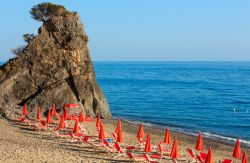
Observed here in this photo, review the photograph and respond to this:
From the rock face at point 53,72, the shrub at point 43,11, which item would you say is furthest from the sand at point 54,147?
the shrub at point 43,11

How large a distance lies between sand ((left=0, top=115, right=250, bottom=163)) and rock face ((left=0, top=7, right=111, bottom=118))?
10.2 ft

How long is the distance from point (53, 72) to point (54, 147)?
11679mm

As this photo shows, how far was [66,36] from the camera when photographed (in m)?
31.9

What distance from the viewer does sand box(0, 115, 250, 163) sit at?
1764cm

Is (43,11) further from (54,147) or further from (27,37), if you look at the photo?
(54,147)

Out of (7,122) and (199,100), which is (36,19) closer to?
(7,122)

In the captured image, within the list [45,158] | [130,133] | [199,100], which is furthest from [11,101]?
[199,100]

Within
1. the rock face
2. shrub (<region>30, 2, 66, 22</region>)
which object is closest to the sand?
the rock face

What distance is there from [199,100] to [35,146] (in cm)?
3860

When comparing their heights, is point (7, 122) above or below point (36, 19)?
below

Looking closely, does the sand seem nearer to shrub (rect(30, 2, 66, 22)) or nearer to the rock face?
the rock face

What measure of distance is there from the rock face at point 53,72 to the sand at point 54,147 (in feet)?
10.2

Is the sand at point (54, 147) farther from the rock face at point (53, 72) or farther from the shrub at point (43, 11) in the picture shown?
the shrub at point (43, 11)

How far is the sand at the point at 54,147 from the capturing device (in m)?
17.6
